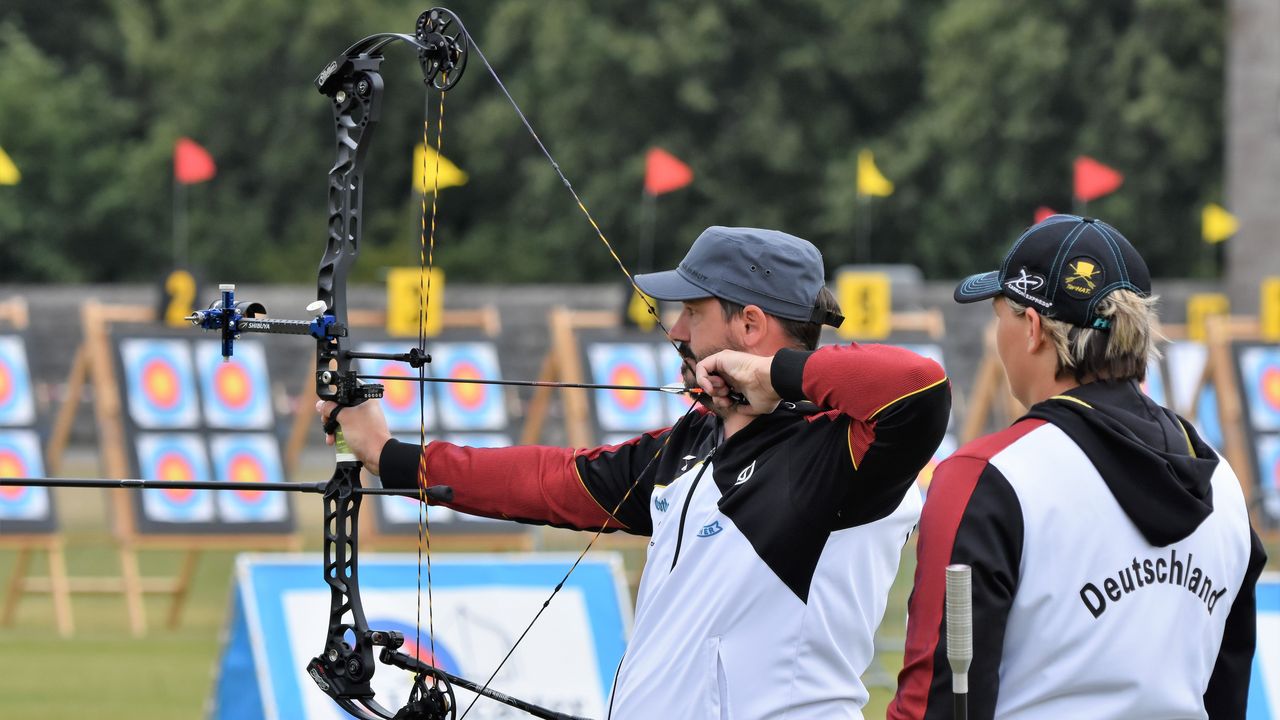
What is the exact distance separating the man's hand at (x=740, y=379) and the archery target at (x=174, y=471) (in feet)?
16.6

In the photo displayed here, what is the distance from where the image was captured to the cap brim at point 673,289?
7.94 ft

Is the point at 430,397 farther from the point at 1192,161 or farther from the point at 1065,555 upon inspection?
the point at 1192,161

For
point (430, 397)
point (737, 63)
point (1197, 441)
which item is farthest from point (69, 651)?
point (737, 63)

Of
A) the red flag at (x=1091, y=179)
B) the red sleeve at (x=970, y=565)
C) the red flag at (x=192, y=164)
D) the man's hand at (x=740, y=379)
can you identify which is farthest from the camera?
the red flag at (x=1091, y=179)

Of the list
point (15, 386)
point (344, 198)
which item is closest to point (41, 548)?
point (15, 386)

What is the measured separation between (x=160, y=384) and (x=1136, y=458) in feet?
20.3

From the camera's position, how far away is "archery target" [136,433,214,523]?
23.5 ft

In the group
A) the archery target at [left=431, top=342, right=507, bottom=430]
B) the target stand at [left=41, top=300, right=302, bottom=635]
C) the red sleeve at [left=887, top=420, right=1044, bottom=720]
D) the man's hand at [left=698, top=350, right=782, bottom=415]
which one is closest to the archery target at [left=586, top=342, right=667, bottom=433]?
the archery target at [left=431, top=342, right=507, bottom=430]

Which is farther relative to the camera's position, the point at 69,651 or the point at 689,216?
the point at 689,216

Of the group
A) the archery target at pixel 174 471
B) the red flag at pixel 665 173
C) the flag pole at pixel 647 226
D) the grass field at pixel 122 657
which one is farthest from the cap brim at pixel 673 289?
the flag pole at pixel 647 226

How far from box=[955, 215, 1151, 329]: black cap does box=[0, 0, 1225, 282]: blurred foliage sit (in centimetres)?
1715

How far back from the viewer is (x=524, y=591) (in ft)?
13.9

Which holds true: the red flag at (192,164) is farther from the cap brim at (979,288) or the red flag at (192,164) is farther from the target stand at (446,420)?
the cap brim at (979,288)

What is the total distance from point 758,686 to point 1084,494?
51 centimetres
